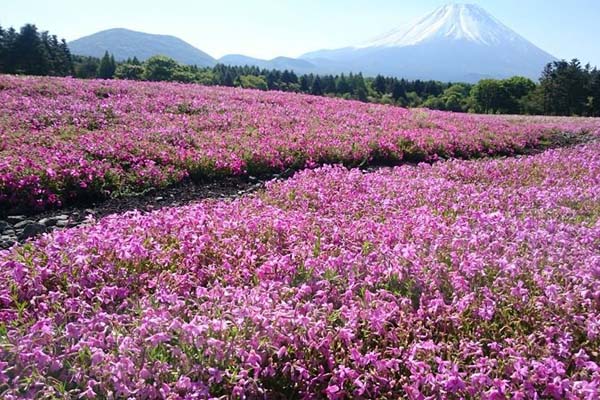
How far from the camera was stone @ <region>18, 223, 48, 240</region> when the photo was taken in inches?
296

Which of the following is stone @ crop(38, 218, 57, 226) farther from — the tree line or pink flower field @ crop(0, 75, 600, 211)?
the tree line

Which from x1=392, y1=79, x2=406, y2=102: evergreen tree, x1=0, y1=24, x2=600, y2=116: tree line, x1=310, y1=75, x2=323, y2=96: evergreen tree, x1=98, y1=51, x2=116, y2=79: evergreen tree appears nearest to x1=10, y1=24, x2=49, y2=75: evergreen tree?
x1=0, y1=24, x2=600, y2=116: tree line

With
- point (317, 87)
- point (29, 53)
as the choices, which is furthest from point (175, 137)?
point (317, 87)

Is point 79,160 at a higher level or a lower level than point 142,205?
higher

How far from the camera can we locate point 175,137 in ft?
44.8

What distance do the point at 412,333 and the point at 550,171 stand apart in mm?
8906

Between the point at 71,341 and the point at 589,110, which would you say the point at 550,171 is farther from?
the point at 589,110

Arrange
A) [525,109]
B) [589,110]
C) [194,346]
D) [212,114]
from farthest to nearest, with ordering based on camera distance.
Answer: [525,109], [589,110], [212,114], [194,346]

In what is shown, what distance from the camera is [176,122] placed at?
15602 millimetres

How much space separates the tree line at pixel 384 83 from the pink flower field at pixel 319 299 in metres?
61.4

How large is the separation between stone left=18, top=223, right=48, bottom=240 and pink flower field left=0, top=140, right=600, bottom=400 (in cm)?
173

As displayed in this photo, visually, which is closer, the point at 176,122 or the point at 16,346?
the point at 16,346

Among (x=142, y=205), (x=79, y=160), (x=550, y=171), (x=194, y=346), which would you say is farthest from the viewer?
(x=550, y=171)

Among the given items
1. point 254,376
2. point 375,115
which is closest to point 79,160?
point 254,376
